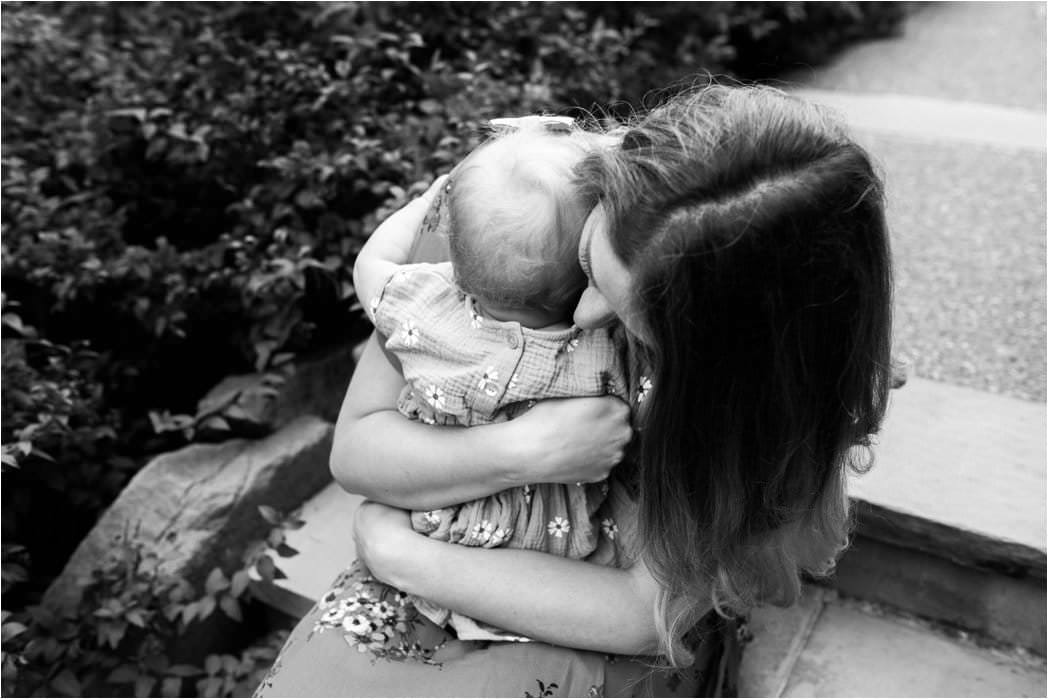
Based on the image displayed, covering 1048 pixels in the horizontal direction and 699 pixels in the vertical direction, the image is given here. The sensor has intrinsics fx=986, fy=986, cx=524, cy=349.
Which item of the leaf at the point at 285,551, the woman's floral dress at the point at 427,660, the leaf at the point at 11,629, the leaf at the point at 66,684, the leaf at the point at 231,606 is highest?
the woman's floral dress at the point at 427,660

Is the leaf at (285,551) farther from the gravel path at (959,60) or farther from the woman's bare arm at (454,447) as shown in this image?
the gravel path at (959,60)

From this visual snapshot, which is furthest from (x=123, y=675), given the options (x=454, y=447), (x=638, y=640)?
(x=638, y=640)

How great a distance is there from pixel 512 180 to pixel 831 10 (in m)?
4.22

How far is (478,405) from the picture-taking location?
56.3 inches

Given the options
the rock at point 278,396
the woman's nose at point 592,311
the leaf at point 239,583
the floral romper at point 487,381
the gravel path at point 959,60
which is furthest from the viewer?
the gravel path at point 959,60

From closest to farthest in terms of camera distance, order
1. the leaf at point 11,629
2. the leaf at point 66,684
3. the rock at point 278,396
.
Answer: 1. the leaf at point 11,629
2. the leaf at point 66,684
3. the rock at point 278,396

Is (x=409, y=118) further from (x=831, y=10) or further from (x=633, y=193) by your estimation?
(x=831, y=10)

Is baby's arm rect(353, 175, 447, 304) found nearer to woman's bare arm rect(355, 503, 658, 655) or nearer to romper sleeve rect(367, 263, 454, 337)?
romper sleeve rect(367, 263, 454, 337)

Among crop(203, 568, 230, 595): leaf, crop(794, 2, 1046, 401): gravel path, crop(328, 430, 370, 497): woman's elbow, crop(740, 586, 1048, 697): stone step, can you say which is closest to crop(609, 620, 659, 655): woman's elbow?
crop(328, 430, 370, 497): woman's elbow

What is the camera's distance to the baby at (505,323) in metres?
1.33

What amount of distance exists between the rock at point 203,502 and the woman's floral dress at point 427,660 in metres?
0.76

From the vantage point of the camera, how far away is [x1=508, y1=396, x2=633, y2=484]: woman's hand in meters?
1.34

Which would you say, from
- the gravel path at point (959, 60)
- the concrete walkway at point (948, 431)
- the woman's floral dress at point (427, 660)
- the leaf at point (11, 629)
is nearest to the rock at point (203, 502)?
the concrete walkway at point (948, 431)

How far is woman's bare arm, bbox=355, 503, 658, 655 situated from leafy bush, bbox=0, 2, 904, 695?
1037 millimetres
